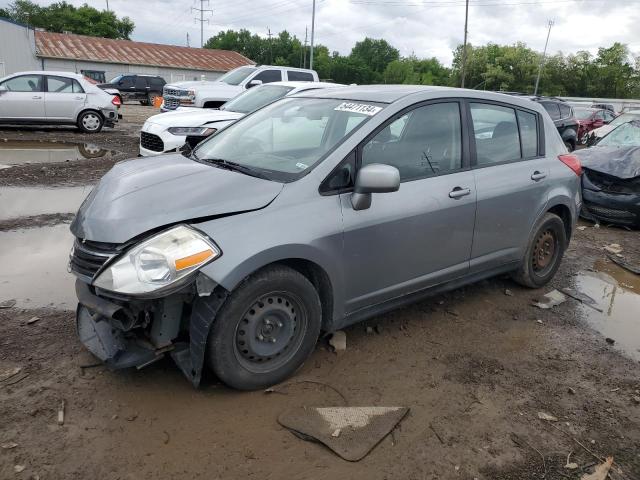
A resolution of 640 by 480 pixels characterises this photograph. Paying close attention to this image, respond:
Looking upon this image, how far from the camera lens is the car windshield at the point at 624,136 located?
8.86 meters

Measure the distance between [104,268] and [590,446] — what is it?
2882 millimetres

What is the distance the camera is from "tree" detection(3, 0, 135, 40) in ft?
228

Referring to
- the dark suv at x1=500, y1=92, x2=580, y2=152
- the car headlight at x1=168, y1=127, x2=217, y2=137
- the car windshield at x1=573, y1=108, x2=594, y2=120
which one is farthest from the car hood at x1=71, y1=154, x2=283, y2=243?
the car windshield at x1=573, y1=108, x2=594, y2=120

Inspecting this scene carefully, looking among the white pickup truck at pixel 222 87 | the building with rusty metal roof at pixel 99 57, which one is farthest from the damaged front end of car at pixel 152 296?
the building with rusty metal roof at pixel 99 57

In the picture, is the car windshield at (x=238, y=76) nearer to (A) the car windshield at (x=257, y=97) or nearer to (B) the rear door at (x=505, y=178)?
(A) the car windshield at (x=257, y=97)

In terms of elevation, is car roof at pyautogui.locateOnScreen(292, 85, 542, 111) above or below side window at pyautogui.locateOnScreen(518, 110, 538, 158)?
above

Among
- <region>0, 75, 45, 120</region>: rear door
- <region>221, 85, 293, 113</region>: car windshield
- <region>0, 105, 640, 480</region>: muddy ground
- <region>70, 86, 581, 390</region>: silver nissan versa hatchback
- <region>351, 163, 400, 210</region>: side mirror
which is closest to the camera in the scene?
<region>0, 105, 640, 480</region>: muddy ground

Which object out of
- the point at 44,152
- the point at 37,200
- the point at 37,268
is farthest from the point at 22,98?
the point at 37,268

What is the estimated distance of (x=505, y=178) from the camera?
426cm

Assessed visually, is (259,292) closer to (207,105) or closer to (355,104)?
(355,104)

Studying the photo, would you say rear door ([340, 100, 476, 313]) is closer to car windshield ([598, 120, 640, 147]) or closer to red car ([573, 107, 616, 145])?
car windshield ([598, 120, 640, 147])

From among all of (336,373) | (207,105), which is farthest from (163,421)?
(207,105)

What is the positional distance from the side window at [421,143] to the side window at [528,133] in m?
0.95

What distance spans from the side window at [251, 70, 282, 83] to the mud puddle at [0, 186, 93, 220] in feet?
24.4
